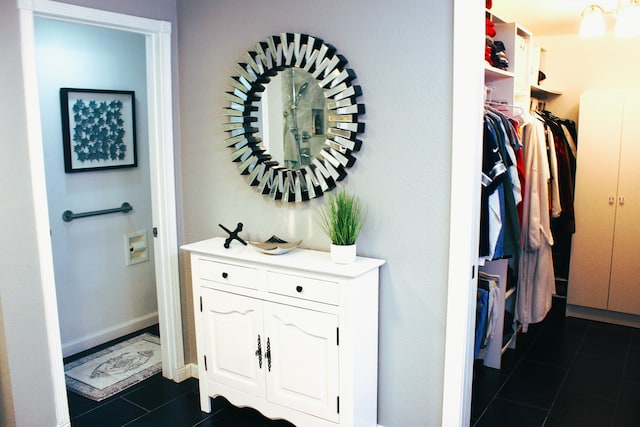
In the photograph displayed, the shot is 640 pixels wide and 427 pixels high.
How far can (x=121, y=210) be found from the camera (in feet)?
12.1

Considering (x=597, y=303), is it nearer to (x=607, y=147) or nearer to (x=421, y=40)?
A: (x=607, y=147)

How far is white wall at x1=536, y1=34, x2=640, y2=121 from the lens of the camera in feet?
14.2

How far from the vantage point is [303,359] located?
2.37 m

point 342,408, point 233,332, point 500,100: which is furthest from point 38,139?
point 500,100

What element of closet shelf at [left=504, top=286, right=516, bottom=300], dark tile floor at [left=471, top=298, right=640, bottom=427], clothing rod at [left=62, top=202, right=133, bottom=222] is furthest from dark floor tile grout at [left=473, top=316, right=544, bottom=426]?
clothing rod at [left=62, top=202, right=133, bottom=222]

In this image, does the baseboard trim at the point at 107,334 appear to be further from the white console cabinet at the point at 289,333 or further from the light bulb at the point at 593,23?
the light bulb at the point at 593,23

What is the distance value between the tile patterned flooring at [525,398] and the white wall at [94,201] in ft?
1.18

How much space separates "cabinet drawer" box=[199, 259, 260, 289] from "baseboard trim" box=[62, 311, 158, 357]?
1.42 meters

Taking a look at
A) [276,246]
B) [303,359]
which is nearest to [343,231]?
[276,246]

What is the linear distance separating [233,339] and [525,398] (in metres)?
1.68

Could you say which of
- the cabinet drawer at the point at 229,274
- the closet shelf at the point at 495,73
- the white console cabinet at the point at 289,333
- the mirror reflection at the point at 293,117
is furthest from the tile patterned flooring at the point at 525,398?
the closet shelf at the point at 495,73

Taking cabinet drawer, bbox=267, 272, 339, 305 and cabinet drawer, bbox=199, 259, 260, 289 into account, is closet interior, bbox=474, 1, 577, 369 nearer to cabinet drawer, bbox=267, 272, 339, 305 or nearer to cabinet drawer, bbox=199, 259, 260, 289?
cabinet drawer, bbox=267, 272, 339, 305

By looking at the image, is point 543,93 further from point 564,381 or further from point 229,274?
point 229,274

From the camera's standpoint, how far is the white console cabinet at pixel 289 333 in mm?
2230
